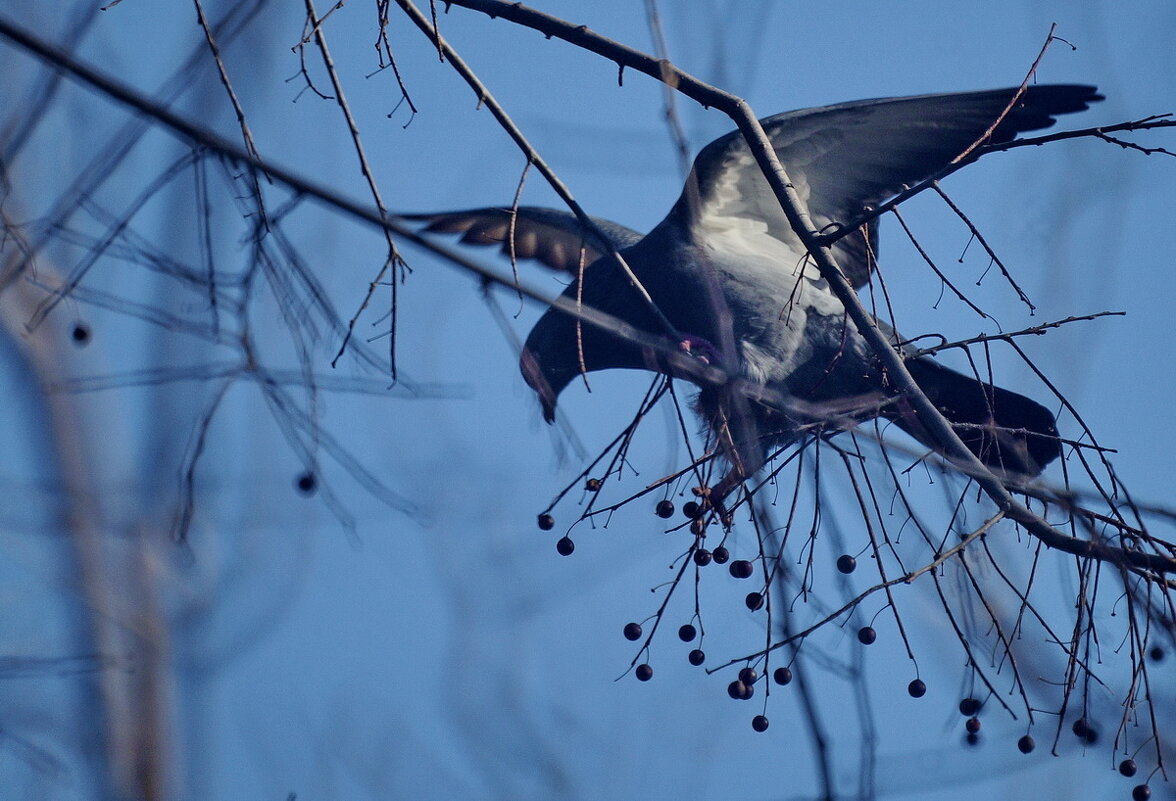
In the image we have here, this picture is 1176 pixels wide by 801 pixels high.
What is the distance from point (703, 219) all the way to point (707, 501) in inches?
90.1

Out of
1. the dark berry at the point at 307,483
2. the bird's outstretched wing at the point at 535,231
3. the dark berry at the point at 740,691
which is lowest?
the dark berry at the point at 740,691

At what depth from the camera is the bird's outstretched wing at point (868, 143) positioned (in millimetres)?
3432

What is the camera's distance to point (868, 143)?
3824 mm

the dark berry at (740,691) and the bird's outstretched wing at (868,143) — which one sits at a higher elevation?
the bird's outstretched wing at (868,143)

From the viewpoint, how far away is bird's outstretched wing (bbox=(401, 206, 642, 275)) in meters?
4.90

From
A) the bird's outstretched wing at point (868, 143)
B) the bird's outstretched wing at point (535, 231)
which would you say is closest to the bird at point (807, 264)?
the bird's outstretched wing at point (868, 143)

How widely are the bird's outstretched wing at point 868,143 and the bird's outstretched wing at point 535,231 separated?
32.5 inches

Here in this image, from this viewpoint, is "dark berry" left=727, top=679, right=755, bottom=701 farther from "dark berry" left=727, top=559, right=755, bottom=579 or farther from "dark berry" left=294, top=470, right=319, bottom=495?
"dark berry" left=294, top=470, right=319, bottom=495

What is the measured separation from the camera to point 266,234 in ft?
6.23

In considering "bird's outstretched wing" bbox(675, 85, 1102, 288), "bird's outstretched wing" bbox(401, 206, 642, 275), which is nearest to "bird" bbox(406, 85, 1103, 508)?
"bird's outstretched wing" bbox(675, 85, 1102, 288)

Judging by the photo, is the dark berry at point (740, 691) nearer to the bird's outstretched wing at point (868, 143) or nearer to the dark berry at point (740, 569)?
the dark berry at point (740, 569)

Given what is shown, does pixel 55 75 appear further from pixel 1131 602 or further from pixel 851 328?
pixel 851 328

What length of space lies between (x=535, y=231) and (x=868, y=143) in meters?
2.03

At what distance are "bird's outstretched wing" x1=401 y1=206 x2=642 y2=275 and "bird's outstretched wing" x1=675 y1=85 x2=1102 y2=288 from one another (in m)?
0.82
